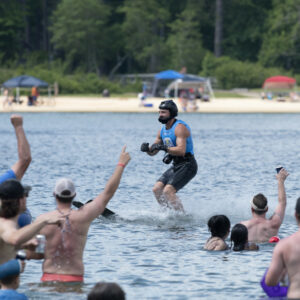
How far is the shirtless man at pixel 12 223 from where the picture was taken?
22.2 ft

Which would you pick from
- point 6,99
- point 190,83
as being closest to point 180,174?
point 6,99

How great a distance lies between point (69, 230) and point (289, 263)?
7.71 feet

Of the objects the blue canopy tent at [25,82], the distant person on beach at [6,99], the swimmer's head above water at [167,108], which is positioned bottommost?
the distant person on beach at [6,99]

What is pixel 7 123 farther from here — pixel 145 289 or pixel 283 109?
pixel 145 289

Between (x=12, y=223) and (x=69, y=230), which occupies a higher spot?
(x=12, y=223)

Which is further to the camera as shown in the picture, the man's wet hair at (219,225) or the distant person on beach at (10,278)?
the man's wet hair at (219,225)

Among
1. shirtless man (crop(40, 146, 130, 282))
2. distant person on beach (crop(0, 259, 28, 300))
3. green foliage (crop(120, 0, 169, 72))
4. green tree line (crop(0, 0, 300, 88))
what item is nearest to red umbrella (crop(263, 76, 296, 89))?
green tree line (crop(0, 0, 300, 88))

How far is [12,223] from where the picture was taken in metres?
6.98

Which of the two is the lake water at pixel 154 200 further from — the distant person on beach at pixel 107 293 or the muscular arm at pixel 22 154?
the distant person on beach at pixel 107 293

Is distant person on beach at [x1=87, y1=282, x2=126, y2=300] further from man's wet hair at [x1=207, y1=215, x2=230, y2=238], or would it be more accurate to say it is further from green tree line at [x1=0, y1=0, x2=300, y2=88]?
green tree line at [x1=0, y1=0, x2=300, y2=88]

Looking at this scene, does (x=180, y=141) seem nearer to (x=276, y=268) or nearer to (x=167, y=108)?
(x=167, y=108)

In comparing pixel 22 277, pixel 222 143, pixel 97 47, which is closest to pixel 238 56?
pixel 97 47

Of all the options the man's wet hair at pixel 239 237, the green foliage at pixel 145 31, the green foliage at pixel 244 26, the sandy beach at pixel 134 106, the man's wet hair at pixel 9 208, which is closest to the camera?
the man's wet hair at pixel 9 208

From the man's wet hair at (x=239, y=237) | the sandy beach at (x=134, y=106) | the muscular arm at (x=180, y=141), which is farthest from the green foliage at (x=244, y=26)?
the man's wet hair at (x=239, y=237)
